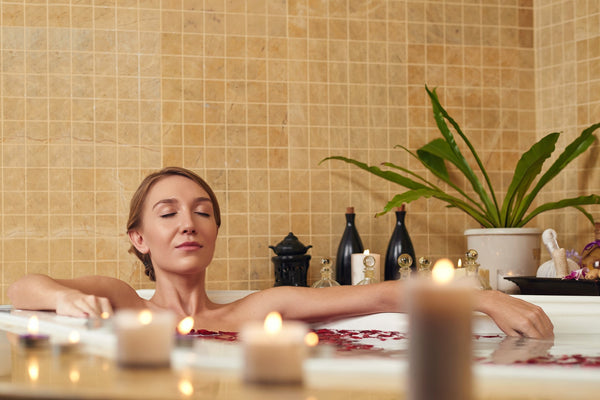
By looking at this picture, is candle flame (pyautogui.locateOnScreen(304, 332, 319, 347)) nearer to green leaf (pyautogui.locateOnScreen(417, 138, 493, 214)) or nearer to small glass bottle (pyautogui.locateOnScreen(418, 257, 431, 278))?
small glass bottle (pyautogui.locateOnScreen(418, 257, 431, 278))

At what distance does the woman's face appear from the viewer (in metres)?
1.92

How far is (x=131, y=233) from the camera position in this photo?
6.67 ft

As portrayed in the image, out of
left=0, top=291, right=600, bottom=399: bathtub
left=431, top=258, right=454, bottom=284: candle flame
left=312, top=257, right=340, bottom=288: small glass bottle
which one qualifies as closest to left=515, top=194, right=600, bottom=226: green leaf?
left=312, top=257, right=340, bottom=288: small glass bottle

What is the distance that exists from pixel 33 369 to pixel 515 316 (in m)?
1.19

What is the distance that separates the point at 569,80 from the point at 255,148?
134 cm

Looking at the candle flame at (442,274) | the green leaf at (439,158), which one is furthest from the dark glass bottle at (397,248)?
the candle flame at (442,274)

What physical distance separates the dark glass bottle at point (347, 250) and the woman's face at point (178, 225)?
0.87 meters

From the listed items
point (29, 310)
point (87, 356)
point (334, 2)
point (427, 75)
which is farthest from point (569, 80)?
point (87, 356)

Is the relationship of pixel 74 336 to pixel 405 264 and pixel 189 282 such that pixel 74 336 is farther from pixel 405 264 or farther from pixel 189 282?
pixel 405 264

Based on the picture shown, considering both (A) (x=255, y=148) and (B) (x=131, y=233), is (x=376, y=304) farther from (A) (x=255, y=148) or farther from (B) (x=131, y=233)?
(A) (x=255, y=148)

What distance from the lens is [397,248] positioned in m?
2.79

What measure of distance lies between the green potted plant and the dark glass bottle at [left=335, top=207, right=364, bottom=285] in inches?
6.3

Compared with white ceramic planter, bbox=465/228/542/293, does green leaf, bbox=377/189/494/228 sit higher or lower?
higher

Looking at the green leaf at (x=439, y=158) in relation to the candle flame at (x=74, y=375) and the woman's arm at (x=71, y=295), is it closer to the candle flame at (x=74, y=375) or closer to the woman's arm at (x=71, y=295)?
the woman's arm at (x=71, y=295)
